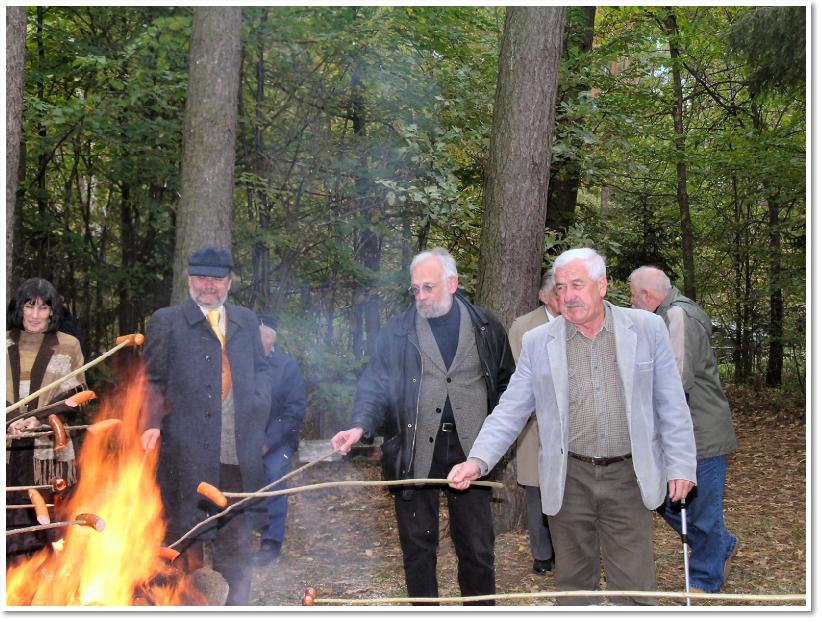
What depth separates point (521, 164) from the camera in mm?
7152

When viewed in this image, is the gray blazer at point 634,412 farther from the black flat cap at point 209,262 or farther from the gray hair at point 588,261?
the black flat cap at point 209,262

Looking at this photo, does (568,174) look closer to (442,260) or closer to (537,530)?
(537,530)

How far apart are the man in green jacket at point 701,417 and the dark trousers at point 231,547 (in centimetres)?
307

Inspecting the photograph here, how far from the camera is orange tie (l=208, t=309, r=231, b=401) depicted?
4973mm

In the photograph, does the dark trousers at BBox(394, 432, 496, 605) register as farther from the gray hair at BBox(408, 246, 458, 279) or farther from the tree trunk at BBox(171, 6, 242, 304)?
the tree trunk at BBox(171, 6, 242, 304)

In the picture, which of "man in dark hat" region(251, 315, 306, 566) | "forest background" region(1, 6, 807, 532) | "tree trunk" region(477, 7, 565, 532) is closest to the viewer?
"man in dark hat" region(251, 315, 306, 566)

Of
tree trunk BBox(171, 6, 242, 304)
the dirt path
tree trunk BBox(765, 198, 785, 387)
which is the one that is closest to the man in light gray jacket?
the dirt path

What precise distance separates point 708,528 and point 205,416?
137 inches

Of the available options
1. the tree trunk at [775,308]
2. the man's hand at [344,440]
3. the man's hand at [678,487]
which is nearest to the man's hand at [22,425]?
the man's hand at [344,440]

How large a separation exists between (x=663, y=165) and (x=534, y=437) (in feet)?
36.8

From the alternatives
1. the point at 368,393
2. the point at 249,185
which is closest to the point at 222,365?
the point at 368,393

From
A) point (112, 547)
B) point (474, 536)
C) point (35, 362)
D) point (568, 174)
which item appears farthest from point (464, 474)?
point (568, 174)

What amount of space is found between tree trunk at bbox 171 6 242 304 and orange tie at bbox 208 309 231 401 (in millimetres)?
2446
